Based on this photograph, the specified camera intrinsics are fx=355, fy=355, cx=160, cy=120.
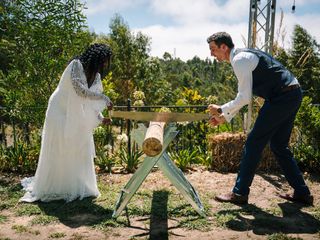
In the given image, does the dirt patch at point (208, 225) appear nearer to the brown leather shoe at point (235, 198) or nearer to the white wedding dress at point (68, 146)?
the brown leather shoe at point (235, 198)

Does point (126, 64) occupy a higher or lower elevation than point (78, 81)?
higher

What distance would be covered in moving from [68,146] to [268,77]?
249 centimetres

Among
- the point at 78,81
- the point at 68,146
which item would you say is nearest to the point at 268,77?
the point at 78,81

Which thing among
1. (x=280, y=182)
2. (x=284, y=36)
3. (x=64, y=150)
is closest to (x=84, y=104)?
(x=64, y=150)

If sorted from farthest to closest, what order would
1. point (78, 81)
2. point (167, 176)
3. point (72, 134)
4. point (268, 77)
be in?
1. point (72, 134)
2. point (78, 81)
3. point (167, 176)
4. point (268, 77)

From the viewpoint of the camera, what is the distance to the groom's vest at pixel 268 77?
12.4 ft

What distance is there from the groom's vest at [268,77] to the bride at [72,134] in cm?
174

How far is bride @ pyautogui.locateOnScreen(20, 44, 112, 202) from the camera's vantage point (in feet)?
14.0

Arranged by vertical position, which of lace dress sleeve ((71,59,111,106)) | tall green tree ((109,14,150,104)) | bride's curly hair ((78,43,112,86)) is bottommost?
lace dress sleeve ((71,59,111,106))

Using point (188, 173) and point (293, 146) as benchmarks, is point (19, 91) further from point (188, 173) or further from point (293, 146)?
point (293, 146)

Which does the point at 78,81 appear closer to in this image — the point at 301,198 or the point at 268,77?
the point at 268,77

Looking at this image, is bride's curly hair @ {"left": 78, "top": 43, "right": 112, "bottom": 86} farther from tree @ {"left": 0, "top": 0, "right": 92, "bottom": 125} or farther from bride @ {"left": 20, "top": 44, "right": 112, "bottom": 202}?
tree @ {"left": 0, "top": 0, "right": 92, "bottom": 125}

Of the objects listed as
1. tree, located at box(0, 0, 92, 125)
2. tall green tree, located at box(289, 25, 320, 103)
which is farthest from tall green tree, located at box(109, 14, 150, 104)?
tree, located at box(0, 0, 92, 125)

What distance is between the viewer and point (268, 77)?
3.81 m
